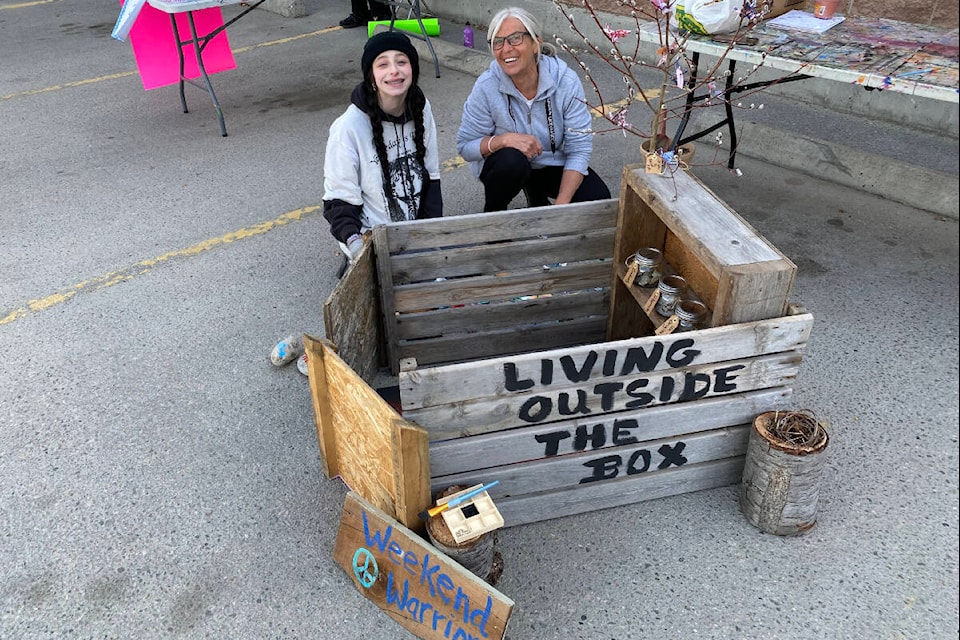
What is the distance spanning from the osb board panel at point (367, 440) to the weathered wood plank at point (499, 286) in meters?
0.73

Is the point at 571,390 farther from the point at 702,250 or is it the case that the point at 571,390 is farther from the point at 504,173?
the point at 504,173

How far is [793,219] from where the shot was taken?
4.34 m

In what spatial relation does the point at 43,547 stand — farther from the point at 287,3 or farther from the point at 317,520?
the point at 287,3

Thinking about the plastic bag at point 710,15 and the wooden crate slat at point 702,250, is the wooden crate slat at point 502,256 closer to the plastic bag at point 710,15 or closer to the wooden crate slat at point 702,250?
the wooden crate slat at point 702,250

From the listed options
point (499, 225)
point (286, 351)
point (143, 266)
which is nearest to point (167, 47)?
point (143, 266)

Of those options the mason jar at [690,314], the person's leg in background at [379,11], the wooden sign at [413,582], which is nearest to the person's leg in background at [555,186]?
the mason jar at [690,314]

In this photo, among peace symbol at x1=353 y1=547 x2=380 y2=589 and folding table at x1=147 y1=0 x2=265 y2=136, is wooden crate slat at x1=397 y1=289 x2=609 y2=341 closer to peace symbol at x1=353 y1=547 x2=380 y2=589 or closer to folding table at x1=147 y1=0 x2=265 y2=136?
peace symbol at x1=353 y1=547 x2=380 y2=589

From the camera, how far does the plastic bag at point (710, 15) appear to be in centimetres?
362

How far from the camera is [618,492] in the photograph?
2.51m

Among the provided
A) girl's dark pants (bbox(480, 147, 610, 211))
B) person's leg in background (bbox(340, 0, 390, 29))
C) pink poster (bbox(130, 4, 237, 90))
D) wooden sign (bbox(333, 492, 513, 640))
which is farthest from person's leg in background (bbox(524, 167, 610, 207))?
person's leg in background (bbox(340, 0, 390, 29))

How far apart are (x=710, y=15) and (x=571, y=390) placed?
2420 millimetres

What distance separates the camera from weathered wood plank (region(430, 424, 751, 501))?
233cm

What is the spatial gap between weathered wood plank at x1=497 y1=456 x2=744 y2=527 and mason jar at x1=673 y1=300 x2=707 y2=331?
481 millimetres

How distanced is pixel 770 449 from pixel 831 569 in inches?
17.7
